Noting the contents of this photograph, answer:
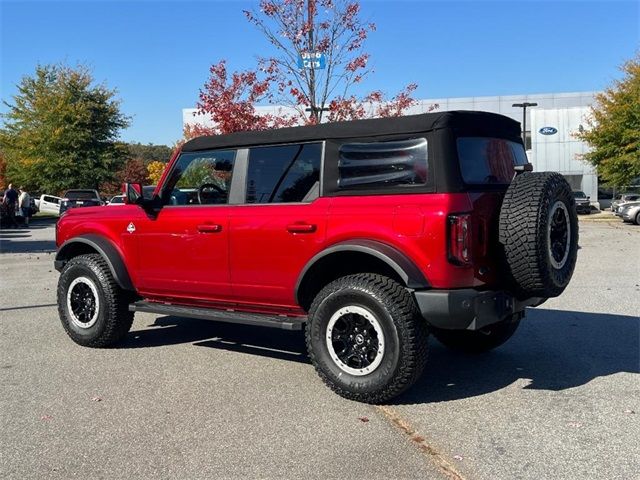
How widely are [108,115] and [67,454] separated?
1458 inches

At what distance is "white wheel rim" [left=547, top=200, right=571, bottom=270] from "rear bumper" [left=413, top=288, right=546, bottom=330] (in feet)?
1.78

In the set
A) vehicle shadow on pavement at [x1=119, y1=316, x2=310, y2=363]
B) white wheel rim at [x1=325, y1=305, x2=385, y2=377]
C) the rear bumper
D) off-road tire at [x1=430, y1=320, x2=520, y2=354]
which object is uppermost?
the rear bumper

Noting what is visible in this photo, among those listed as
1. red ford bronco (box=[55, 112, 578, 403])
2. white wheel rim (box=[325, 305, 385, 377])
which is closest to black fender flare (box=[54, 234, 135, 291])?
red ford bronco (box=[55, 112, 578, 403])

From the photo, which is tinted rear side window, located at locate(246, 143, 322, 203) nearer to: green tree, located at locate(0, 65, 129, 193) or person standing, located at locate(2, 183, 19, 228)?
person standing, located at locate(2, 183, 19, 228)

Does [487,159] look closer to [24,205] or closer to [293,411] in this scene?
[293,411]

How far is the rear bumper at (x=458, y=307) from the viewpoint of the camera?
4020 mm

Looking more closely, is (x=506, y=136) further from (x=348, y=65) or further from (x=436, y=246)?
(x=348, y=65)

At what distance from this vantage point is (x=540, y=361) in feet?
17.5

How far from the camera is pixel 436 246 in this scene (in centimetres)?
402

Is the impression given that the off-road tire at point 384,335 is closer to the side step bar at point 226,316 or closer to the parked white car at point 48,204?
the side step bar at point 226,316

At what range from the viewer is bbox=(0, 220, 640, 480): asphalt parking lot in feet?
11.0

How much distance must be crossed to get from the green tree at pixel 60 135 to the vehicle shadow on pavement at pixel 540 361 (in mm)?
34290

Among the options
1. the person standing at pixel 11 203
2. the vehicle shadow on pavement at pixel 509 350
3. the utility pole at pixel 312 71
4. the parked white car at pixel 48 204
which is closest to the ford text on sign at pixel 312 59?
the utility pole at pixel 312 71

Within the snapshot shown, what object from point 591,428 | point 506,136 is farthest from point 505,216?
point 591,428
